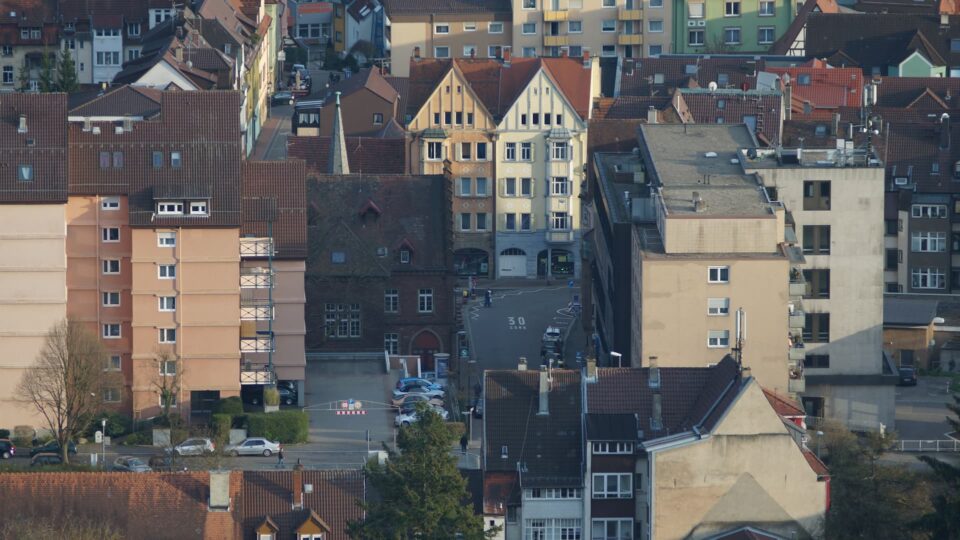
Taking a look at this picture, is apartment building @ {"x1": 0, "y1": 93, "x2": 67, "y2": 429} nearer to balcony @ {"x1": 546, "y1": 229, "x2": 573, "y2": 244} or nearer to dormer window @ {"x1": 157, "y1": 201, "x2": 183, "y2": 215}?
dormer window @ {"x1": 157, "y1": 201, "x2": 183, "y2": 215}

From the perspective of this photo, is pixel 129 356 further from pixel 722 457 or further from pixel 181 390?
pixel 722 457

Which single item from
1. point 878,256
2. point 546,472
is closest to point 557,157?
point 878,256

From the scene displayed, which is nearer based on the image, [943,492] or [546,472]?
[943,492]

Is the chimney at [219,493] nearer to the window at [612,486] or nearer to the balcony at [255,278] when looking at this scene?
the window at [612,486]

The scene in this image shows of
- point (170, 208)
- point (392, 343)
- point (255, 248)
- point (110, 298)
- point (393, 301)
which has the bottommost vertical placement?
point (392, 343)

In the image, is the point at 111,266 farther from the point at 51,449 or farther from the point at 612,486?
the point at 612,486

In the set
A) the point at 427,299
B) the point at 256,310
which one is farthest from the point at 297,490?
the point at 427,299
